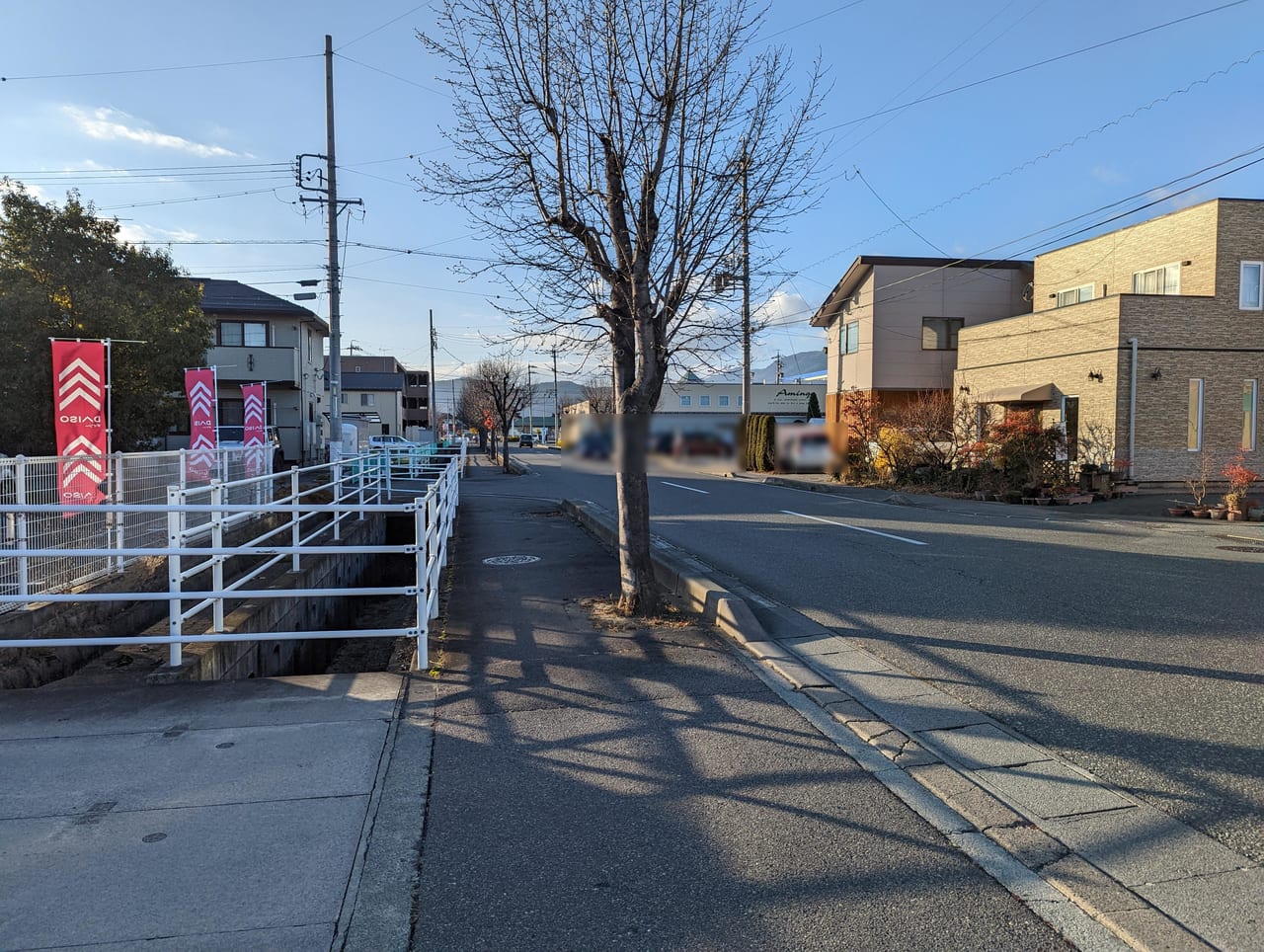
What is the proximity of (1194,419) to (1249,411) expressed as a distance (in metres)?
1.55

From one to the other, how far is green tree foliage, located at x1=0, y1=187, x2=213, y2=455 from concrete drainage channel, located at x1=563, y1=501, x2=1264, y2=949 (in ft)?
65.7

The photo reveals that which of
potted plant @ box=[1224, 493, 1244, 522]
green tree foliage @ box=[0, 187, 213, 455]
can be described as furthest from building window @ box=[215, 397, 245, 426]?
potted plant @ box=[1224, 493, 1244, 522]

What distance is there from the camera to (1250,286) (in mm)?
20891

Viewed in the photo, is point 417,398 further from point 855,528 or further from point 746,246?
point 746,246

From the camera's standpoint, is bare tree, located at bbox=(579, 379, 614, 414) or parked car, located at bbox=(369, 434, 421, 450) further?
parked car, located at bbox=(369, 434, 421, 450)

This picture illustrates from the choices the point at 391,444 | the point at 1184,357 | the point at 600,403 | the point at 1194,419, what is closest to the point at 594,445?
the point at 600,403

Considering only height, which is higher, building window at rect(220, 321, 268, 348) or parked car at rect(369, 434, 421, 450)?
building window at rect(220, 321, 268, 348)

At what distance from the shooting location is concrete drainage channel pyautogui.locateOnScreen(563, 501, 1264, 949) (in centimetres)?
310

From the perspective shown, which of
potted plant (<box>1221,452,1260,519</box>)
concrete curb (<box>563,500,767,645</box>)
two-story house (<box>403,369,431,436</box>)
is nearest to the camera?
concrete curb (<box>563,500,767,645</box>)

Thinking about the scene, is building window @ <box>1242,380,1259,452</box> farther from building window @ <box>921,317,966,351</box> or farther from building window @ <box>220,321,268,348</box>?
building window @ <box>220,321,268,348</box>

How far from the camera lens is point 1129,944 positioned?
2939 mm

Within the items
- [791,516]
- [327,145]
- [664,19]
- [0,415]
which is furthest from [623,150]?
[327,145]

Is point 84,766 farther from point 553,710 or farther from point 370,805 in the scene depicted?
point 553,710

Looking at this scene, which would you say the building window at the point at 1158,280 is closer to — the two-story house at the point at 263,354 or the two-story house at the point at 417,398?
→ the two-story house at the point at 263,354
